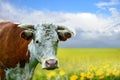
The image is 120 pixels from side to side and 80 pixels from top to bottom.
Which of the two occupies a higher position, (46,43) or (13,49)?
(46,43)

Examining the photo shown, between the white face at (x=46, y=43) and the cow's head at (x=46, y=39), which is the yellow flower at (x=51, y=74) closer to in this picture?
the cow's head at (x=46, y=39)

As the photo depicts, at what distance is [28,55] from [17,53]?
9.5 inches

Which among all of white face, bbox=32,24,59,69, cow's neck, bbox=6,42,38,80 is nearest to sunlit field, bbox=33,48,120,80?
cow's neck, bbox=6,42,38,80

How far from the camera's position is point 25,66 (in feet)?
29.0

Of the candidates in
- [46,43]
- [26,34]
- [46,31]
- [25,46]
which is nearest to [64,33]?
[46,31]

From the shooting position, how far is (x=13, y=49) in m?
8.83

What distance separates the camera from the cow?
7.86m

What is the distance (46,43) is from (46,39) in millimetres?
72

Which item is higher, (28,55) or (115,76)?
(28,55)

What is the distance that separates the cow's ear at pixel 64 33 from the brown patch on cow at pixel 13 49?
2.58 feet

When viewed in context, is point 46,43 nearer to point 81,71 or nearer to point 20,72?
point 20,72

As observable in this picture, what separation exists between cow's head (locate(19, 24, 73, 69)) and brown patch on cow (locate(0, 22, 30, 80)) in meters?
0.44

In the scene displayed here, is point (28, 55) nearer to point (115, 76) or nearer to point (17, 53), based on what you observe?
point (17, 53)

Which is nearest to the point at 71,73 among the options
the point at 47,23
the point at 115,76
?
the point at 115,76
